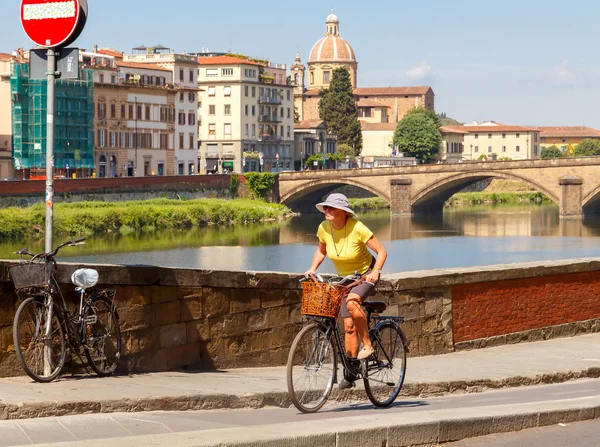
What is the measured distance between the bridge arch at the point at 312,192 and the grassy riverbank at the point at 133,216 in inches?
150

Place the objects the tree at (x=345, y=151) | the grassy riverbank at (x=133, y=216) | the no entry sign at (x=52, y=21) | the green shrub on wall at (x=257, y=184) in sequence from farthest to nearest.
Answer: the tree at (x=345, y=151)
the green shrub on wall at (x=257, y=184)
the grassy riverbank at (x=133, y=216)
the no entry sign at (x=52, y=21)

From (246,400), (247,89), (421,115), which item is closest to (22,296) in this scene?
(246,400)

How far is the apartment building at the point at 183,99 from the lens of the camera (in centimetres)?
9444

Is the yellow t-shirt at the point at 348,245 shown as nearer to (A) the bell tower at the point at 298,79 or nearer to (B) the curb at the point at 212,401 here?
(B) the curb at the point at 212,401

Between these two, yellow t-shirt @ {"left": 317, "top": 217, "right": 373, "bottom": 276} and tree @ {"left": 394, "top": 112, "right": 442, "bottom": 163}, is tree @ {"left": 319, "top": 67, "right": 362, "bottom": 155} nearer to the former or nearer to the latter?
tree @ {"left": 394, "top": 112, "right": 442, "bottom": 163}

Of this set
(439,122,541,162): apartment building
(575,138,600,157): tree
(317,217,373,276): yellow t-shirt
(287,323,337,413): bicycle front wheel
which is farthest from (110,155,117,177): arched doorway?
(439,122,541,162): apartment building

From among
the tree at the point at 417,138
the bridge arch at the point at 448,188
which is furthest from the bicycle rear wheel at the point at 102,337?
the tree at the point at 417,138

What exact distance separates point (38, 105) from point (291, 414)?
230 feet

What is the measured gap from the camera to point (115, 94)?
279ft

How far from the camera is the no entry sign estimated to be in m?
8.52

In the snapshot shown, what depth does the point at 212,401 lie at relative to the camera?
7891 mm

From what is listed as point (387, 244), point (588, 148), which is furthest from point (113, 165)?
point (588, 148)

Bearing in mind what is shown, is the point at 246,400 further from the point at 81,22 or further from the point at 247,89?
the point at 247,89

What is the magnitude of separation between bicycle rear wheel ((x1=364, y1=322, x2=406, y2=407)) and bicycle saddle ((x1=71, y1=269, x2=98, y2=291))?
6.07ft
